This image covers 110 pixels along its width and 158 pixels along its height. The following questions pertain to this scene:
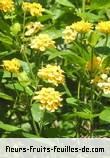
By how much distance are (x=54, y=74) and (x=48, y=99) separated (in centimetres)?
9

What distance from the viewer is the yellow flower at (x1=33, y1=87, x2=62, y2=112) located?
157cm

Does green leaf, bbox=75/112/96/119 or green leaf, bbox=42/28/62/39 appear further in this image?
green leaf, bbox=42/28/62/39

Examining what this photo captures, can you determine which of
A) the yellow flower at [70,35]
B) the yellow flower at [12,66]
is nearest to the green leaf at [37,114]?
the yellow flower at [12,66]

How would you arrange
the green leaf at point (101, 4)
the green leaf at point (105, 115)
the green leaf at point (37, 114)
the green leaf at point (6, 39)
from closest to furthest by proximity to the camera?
the green leaf at point (105, 115)
the green leaf at point (37, 114)
the green leaf at point (6, 39)
the green leaf at point (101, 4)

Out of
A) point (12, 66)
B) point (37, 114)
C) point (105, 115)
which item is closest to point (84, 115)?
point (105, 115)

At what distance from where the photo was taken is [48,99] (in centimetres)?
158

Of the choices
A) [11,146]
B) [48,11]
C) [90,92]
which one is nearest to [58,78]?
[90,92]

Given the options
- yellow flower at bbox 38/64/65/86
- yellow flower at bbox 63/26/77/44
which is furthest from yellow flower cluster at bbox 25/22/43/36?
yellow flower at bbox 38/64/65/86

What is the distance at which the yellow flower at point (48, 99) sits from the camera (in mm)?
1567

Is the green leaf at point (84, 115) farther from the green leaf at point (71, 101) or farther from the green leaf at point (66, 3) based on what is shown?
the green leaf at point (66, 3)

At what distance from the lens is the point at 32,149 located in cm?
166

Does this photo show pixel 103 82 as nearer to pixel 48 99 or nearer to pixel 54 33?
pixel 48 99

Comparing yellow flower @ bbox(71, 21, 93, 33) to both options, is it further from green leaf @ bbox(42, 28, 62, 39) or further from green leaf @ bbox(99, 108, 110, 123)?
green leaf @ bbox(99, 108, 110, 123)

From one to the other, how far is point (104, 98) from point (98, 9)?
0.36 m
